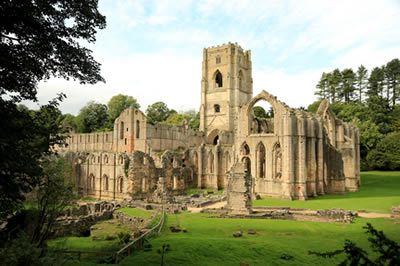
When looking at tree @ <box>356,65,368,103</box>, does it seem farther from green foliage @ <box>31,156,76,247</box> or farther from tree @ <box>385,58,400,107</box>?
green foliage @ <box>31,156,76,247</box>

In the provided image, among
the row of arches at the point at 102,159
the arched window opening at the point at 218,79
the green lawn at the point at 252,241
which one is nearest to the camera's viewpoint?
the green lawn at the point at 252,241

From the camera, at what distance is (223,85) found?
66562 millimetres

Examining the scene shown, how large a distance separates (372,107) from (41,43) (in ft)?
209

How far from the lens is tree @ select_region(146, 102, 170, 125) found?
9204 centimetres

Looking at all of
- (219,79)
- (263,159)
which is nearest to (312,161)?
(263,159)

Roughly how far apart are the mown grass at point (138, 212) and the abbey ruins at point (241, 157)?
528 centimetres

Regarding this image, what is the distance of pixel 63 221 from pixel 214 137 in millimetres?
42496

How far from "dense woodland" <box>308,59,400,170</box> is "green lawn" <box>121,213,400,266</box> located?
30.8 m

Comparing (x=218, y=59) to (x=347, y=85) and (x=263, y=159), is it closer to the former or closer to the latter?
(x=347, y=85)

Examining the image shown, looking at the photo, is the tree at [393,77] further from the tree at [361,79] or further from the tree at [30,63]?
the tree at [30,63]

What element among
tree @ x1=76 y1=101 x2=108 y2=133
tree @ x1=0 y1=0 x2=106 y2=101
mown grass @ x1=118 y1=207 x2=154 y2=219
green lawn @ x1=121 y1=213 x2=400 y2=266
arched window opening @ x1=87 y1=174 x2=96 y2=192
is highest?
tree @ x1=76 y1=101 x2=108 y2=133

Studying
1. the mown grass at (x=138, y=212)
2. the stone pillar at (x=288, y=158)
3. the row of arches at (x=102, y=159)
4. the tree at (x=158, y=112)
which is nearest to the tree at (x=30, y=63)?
the mown grass at (x=138, y=212)

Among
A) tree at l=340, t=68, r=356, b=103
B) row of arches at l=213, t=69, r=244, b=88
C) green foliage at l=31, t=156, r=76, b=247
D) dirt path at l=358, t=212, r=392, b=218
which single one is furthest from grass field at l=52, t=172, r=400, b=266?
tree at l=340, t=68, r=356, b=103

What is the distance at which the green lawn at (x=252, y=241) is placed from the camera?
1370 centimetres
